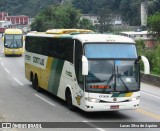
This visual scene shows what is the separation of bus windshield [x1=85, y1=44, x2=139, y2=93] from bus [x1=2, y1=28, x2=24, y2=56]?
35841 mm

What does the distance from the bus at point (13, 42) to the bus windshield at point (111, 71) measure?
118ft

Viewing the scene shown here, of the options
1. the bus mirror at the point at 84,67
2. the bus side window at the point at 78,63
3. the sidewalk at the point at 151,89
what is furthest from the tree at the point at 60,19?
the bus mirror at the point at 84,67

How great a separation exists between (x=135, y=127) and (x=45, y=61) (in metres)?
7.60

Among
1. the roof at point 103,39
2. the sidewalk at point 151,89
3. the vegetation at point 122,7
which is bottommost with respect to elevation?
the sidewalk at point 151,89

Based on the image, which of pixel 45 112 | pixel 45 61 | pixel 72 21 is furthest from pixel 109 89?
pixel 72 21

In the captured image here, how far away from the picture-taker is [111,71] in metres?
14.3

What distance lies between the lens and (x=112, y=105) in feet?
46.4

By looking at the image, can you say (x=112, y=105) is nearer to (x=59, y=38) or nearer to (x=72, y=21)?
(x=59, y=38)

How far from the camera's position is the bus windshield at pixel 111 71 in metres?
14.2

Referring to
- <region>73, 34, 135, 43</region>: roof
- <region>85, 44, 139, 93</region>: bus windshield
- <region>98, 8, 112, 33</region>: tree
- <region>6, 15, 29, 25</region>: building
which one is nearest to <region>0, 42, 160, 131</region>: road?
<region>85, 44, 139, 93</region>: bus windshield

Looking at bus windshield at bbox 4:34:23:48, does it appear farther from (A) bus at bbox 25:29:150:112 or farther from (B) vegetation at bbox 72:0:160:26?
(B) vegetation at bbox 72:0:160:26

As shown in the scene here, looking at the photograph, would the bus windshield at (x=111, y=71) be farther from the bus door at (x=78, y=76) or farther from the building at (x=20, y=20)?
the building at (x=20, y=20)

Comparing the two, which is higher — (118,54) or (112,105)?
(118,54)

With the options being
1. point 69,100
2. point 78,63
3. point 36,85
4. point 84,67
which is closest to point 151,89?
point 36,85
